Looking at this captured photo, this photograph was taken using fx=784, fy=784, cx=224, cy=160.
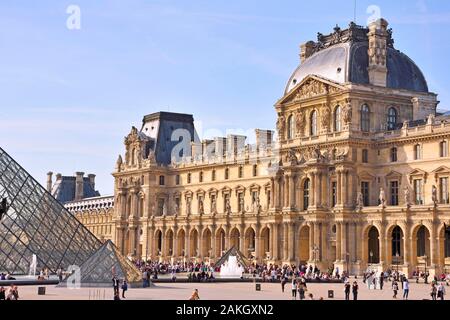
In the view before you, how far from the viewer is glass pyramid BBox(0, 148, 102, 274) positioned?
50.1 m

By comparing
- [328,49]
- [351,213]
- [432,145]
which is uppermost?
[328,49]

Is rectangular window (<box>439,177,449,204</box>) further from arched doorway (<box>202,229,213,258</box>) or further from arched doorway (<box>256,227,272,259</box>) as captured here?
arched doorway (<box>202,229,213,258</box>)

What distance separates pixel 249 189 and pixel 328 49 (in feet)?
61.0

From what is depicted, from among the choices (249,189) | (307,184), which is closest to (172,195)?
(249,189)

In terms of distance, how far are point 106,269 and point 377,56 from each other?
32019 mm

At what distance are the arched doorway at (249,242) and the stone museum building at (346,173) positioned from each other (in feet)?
0.36

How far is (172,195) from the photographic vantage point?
9231cm

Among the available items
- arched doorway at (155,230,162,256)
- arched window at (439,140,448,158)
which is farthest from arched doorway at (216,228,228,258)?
arched window at (439,140,448,158)

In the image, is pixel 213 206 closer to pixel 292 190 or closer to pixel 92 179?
pixel 292 190

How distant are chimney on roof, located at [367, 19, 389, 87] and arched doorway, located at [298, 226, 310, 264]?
13748mm

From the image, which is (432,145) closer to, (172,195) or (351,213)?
(351,213)

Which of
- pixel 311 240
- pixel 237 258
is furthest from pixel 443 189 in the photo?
pixel 237 258
